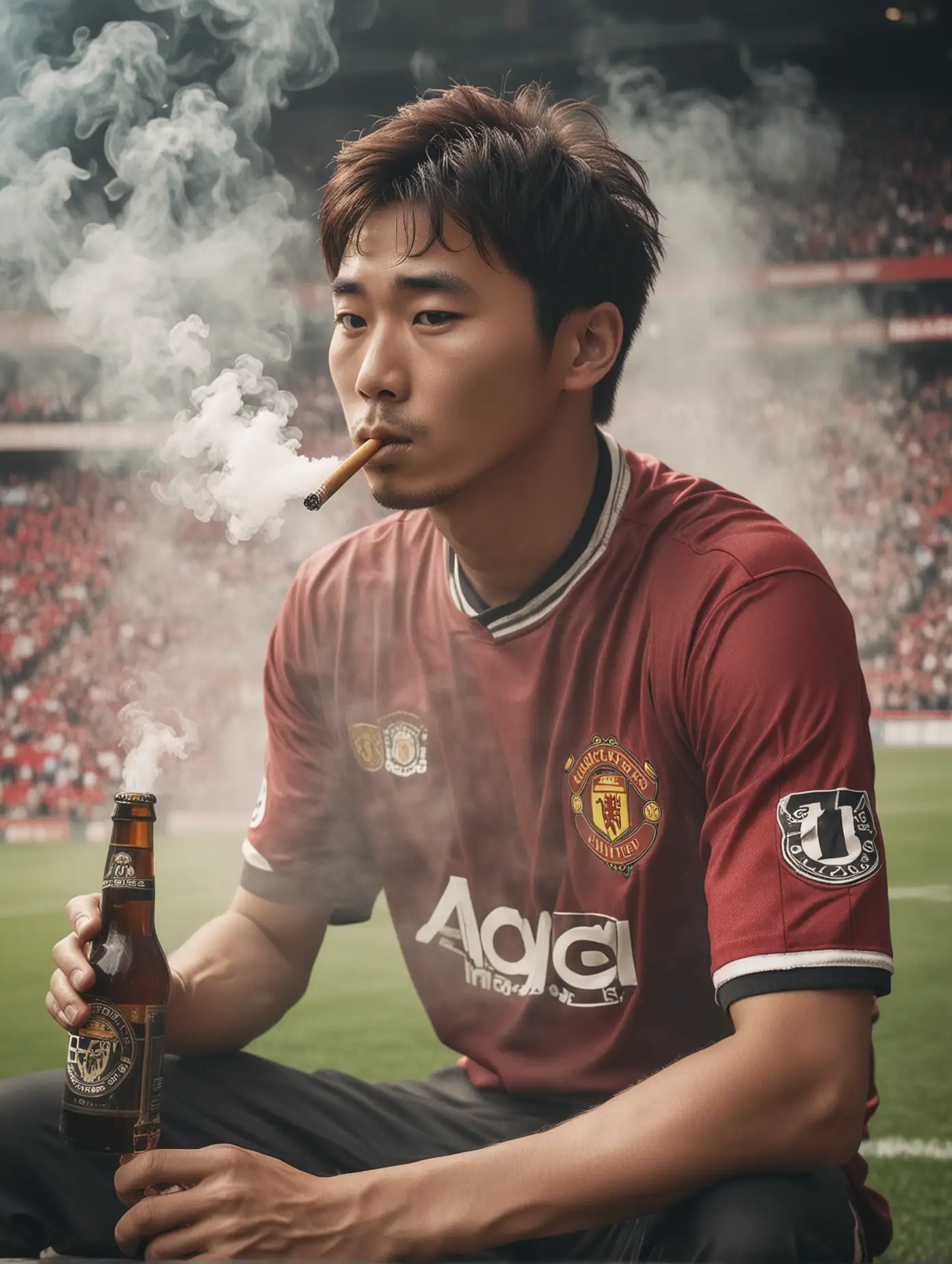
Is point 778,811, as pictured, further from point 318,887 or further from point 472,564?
point 318,887

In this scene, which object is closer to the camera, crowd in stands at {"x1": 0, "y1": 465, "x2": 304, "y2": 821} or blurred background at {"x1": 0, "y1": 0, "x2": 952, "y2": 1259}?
blurred background at {"x1": 0, "y1": 0, "x2": 952, "y2": 1259}

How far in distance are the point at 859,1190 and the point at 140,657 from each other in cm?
214

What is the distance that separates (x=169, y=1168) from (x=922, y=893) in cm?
216

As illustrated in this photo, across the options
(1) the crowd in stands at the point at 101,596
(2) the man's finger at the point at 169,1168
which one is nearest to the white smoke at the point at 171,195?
(1) the crowd in stands at the point at 101,596

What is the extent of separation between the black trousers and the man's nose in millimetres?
632

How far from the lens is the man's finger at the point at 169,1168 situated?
3.07ft

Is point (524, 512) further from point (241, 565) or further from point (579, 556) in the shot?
point (241, 565)

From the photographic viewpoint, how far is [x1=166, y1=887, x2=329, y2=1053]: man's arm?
1.16 m

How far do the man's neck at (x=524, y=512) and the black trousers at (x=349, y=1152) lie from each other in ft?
1.58

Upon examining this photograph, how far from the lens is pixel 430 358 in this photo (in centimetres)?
109

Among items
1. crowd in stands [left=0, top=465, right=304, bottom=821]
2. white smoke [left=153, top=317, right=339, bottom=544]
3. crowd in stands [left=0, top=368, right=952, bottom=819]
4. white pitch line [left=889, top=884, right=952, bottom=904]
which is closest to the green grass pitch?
white pitch line [left=889, top=884, right=952, bottom=904]

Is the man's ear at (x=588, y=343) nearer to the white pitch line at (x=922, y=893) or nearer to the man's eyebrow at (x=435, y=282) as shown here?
the man's eyebrow at (x=435, y=282)

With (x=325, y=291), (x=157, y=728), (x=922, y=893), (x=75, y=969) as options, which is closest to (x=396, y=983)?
(x=157, y=728)

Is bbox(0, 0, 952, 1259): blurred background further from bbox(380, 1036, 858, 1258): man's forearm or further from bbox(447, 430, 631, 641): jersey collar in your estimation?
bbox(380, 1036, 858, 1258): man's forearm
